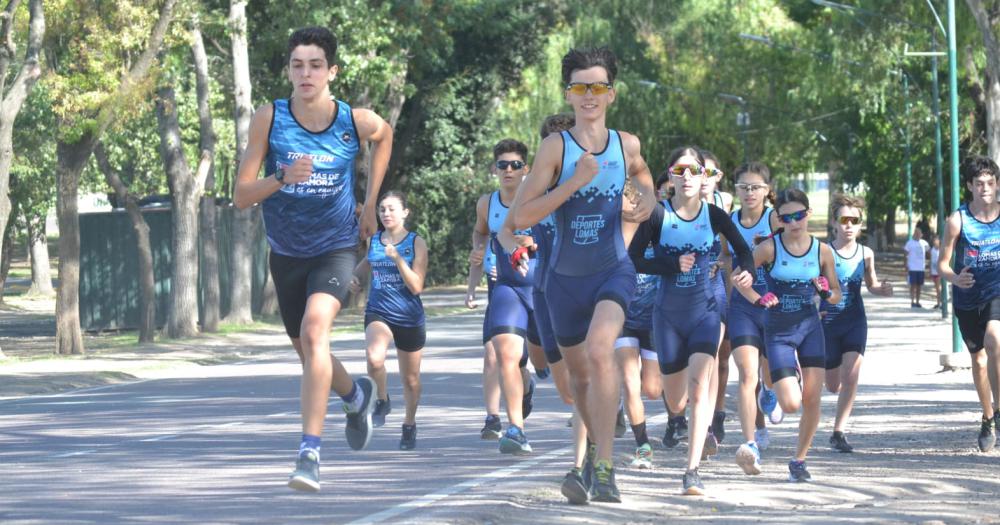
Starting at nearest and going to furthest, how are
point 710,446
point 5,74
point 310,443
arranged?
point 310,443 < point 710,446 < point 5,74

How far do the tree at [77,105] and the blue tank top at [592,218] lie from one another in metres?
18.0

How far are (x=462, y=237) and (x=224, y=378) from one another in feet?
100

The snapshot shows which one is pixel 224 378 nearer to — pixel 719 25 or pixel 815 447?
pixel 815 447

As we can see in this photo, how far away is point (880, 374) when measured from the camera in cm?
2002

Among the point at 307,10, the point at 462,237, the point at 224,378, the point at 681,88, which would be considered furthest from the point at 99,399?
the point at 681,88

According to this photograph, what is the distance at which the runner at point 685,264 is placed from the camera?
962cm

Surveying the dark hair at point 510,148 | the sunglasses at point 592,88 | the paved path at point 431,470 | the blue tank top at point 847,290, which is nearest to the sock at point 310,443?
the paved path at point 431,470

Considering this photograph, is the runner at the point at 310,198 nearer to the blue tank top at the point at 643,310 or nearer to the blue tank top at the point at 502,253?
the blue tank top at the point at 502,253

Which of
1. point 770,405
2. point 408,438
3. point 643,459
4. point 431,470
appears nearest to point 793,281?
point 643,459

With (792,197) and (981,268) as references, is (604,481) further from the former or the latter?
(981,268)

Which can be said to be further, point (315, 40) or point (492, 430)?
point (492, 430)

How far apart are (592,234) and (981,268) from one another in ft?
13.9

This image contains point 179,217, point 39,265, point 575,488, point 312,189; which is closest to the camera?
point 312,189

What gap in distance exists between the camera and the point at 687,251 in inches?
382
